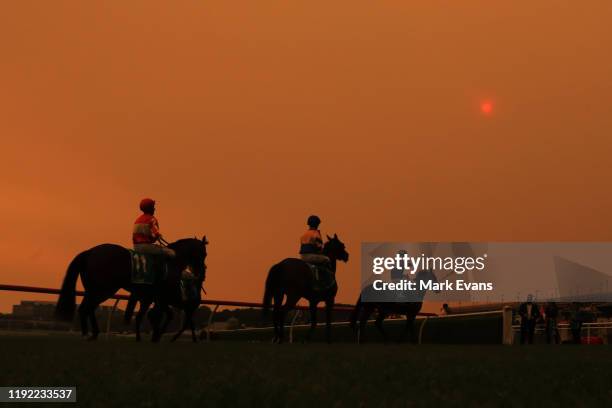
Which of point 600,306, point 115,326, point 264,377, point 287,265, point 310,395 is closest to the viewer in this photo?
point 310,395

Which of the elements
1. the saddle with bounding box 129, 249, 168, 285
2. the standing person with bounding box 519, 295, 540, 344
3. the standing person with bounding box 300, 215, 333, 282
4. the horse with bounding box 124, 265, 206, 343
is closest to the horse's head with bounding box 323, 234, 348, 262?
the standing person with bounding box 300, 215, 333, 282

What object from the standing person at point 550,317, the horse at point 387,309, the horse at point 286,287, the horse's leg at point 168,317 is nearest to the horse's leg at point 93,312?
the horse's leg at point 168,317

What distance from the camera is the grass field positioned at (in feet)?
14.4

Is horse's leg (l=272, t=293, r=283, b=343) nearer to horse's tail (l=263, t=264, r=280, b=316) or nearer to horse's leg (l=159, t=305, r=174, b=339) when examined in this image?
horse's tail (l=263, t=264, r=280, b=316)

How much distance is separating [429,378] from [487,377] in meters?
0.42

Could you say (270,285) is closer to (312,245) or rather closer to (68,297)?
(312,245)

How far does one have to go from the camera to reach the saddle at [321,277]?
Answer: 58.4ft

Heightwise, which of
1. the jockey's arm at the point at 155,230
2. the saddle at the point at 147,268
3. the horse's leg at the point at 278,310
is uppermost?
the jockey's arm at the point at 155,230

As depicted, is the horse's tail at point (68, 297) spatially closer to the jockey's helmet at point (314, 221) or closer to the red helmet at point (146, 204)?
the red helmet at point (146, 204)

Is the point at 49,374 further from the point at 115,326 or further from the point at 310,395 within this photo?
the point at 115,326

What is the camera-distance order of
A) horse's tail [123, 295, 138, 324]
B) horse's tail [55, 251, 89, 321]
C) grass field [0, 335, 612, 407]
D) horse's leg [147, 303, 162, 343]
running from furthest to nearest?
horse's tail [123, 295, 138, 324] < horse's leg [147, 303, 162, 343] < horse's tail [55, 251, 89, 321] < grass field [0, 335, 612, 407]

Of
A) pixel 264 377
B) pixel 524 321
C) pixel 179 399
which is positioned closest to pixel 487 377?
pixel 264 377

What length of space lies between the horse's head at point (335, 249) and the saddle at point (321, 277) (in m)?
0.84

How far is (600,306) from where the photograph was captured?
306ft
